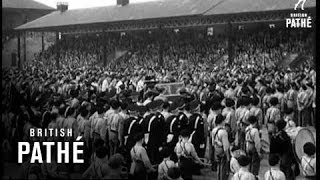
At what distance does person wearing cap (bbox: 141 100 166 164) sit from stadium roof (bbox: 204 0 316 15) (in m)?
11.2

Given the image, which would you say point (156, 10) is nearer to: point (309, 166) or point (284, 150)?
point (284, 150)

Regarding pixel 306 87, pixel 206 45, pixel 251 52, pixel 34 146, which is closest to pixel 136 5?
pixel 206 45

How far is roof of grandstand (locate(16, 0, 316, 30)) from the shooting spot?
20.4 metres

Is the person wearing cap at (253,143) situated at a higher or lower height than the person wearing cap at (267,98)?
lower

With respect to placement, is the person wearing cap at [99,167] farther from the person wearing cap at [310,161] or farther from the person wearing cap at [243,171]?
the person wearing cap at [310,161]

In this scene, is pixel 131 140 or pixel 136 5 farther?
pixel 136 5

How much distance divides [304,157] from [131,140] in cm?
316

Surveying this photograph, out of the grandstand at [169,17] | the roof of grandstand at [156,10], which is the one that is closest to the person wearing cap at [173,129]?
the grandstand at [169,17]

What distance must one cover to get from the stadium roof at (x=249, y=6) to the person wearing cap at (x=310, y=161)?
42.4 feet

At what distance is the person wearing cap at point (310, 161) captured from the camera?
6.52 m

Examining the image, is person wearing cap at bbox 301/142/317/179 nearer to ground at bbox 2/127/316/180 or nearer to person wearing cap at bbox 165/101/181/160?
ground at bbox 2/127/316/180

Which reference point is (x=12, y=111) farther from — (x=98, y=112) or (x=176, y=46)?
(x=176, y=46)

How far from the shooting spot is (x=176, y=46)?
2784 centimetres

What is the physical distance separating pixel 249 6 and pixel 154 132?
41.9 feet
